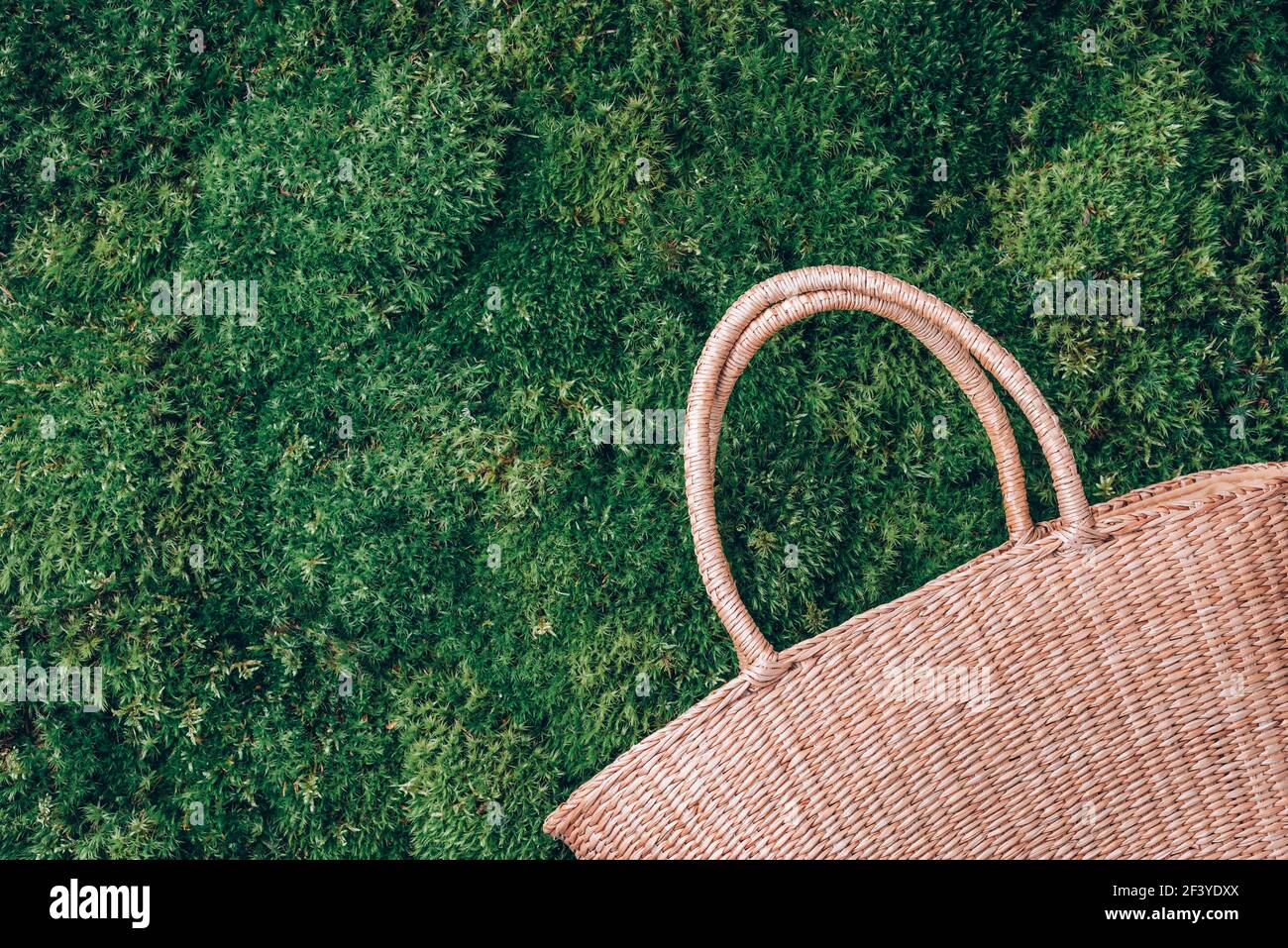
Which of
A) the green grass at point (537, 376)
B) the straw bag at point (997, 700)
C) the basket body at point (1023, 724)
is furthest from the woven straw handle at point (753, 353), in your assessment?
the green grass at point (537, 376)

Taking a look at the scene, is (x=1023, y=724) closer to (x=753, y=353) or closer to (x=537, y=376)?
(x=753, y=353)

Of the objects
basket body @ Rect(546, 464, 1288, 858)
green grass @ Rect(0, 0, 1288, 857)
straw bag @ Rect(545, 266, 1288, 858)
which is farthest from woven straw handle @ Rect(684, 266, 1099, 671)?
green grass @ Rect(0, 0, 1288, 857)

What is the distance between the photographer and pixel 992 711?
2.39m

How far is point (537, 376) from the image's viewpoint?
2.98 meters

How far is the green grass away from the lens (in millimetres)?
2918

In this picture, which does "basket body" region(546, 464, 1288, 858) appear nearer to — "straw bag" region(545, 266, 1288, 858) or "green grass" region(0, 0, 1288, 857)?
"straw bag" region(545, 266, 1288, 858)

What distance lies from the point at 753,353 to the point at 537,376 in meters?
0.82

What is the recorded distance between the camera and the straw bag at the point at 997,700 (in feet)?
7.72

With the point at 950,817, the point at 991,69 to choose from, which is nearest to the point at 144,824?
the point at 950,817

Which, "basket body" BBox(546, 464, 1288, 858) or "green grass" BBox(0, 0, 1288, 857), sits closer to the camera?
"basket body" BBox(546, 464, 1288, 858)
